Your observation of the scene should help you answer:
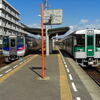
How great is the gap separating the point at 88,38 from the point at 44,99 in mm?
11569

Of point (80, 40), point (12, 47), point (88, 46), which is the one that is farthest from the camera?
point (12, 47)

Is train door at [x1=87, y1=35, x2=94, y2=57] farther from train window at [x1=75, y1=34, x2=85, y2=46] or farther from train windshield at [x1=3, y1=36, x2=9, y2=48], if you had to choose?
train windshield at [x1=3, y1=36, x2=9, y2=48]

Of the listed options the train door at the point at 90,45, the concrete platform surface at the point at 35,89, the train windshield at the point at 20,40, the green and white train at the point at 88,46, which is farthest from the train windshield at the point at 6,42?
the concrete platform surface at the point at 35,89

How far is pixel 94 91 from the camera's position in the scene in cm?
851

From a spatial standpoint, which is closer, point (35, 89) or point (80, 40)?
point (35, 89)

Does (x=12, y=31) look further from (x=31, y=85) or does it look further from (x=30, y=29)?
(x=31, y=85)

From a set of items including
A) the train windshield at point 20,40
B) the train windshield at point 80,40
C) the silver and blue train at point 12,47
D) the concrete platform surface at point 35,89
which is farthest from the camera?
the train windshield at point 20,40

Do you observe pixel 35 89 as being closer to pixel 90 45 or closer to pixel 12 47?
pixel 90 45

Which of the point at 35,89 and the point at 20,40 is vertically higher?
the point at 20,40

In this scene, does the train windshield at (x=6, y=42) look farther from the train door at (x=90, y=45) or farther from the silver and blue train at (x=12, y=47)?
the train door at (x=90, y=45)

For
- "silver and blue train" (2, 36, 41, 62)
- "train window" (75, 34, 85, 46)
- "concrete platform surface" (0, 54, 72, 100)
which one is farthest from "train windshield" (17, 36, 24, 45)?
"concrete platform surface" (0, 54, 72, 100)

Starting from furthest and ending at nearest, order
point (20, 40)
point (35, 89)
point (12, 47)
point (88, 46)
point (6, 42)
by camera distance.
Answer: point (20, 40) < point (6, 42) < point (12, 47) < point (88, 46) < point (35, 89)

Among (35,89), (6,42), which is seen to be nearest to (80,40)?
(6,42)

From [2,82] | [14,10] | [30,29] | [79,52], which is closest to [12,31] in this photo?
[14,10]
